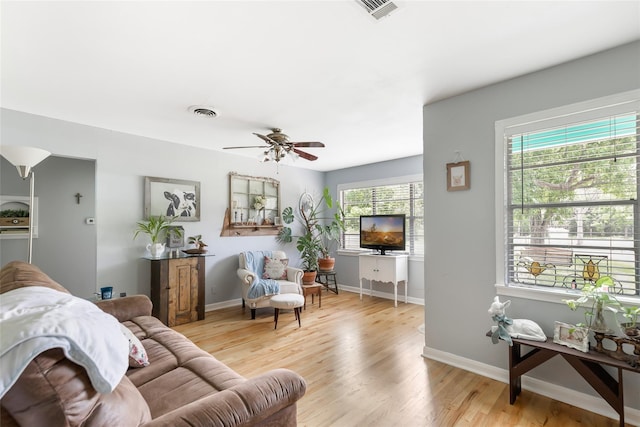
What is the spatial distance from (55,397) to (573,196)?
118 inches

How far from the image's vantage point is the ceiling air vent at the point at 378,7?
5.28 feet

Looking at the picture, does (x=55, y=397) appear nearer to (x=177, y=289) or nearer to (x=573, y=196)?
(x=573, y=196)

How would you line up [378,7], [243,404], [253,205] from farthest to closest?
1. [253,205]
2. [378,7]
3. [243,404]

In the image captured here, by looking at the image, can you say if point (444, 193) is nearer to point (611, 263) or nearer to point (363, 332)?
point (611, 263)

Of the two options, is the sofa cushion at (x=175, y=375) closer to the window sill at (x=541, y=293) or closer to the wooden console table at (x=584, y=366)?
the wooden console table at (x=584, y=366)

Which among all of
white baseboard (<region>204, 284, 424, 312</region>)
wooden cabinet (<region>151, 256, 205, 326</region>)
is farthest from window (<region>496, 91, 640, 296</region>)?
wooden cabinet (<region>151, 256, 205, 326</region>)

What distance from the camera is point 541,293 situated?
2309mm

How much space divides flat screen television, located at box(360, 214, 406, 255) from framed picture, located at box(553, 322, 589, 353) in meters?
2.92

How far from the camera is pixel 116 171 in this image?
386 cm

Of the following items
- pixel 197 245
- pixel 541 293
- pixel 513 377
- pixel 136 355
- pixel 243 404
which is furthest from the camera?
pixel 197 245

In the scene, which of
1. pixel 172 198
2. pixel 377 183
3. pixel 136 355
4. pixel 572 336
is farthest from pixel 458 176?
pixel 172 198

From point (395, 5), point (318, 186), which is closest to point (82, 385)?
point (395, 5)

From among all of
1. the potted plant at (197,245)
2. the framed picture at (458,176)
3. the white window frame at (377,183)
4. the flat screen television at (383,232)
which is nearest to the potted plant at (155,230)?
the potted plant at (197,245)

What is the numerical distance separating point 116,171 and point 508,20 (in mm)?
4208
